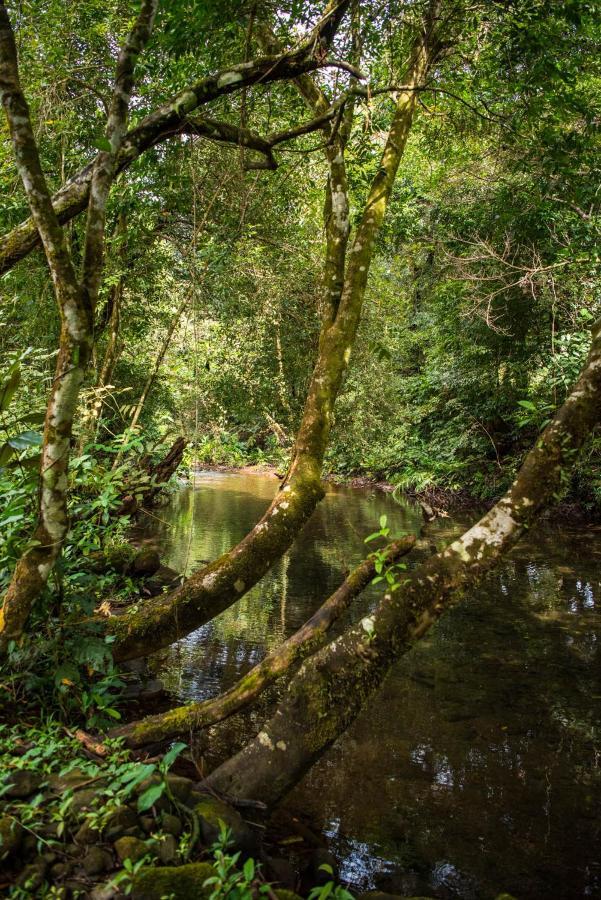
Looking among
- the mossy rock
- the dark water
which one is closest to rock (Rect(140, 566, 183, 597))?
the dark water

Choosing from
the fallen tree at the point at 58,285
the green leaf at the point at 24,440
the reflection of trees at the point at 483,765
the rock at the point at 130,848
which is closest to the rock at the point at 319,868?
the reflection of trees at the point at 483,765

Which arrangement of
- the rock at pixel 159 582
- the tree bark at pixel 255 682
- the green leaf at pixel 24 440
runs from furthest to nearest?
the rock at pixel 159 582 < the tree bark at pixel 255 682 < the green leaf at pixel 24 440

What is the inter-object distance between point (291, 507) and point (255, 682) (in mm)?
1411

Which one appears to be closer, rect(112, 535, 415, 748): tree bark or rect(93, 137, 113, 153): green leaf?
rect(93, 137, 113, 153): green leaf

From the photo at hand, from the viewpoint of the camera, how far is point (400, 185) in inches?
521

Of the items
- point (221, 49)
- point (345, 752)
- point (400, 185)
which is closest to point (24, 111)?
point (221, 49)

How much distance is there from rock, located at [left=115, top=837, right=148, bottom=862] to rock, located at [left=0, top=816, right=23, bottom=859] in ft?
1.21

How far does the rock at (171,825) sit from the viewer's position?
243cm

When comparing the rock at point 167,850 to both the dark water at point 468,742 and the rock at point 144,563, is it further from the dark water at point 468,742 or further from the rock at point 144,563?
the rock at point 144,563

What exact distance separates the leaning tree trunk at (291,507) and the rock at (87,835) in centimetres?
196

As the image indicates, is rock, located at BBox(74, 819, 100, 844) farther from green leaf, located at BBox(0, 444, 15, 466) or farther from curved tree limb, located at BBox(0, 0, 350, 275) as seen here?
curved tree limb, located at BBox(0, 0, 350, 275)

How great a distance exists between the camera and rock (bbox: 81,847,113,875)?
2.20 metres

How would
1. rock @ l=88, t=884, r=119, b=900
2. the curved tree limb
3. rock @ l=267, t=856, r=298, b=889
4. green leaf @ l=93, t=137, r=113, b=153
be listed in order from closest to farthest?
rock @ l=88, t=884, r=119, b=900 < rock @ l=267, t=856, r=298, b=889 < green leaf @ l=93, t=137, r=113, b=153 < the curved tree limb

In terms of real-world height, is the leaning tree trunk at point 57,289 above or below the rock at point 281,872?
above
